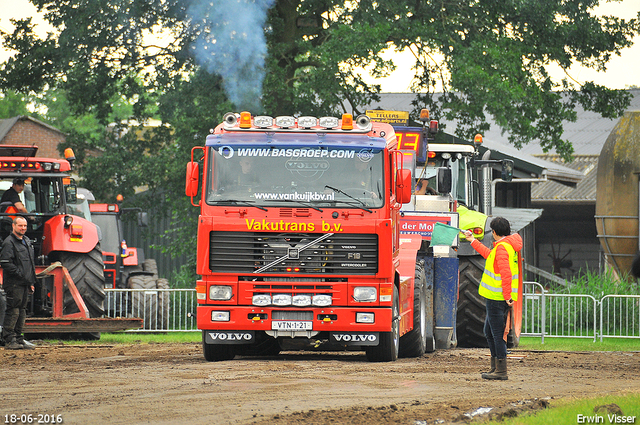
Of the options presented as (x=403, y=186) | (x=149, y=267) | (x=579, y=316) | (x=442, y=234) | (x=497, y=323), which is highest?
(x=403, y=186)

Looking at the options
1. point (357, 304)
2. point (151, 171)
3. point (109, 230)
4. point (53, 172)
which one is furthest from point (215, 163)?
point (151, 171)

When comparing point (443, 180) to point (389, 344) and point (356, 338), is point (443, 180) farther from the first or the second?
point (356, 338)

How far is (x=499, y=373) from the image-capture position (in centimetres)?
1073

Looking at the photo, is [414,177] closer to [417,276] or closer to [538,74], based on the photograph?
[417,276]

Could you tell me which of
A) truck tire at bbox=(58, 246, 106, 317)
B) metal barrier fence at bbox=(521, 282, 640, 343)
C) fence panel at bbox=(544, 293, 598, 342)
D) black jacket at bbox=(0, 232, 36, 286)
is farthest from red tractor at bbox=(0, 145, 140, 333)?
fence panel at bbox=(544, 293, 598, 342)

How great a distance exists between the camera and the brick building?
55312 mm

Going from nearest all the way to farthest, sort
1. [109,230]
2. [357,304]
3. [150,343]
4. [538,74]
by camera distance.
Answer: [357,304] < [150,343] < [109,230] < [538,74]

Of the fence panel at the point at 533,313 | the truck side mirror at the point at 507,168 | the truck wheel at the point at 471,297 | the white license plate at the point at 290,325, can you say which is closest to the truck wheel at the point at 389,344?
the white license plate at the point at 290,325

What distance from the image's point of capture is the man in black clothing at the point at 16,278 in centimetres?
1403

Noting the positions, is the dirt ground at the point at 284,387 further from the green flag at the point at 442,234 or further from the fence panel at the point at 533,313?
the fence panel at the point at 533,313

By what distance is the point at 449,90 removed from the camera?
2436 cm

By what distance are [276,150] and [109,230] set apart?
11844 millimetres

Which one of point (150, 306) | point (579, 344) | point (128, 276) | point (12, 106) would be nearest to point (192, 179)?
point (150, 306)

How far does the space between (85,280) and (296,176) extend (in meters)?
5.21
